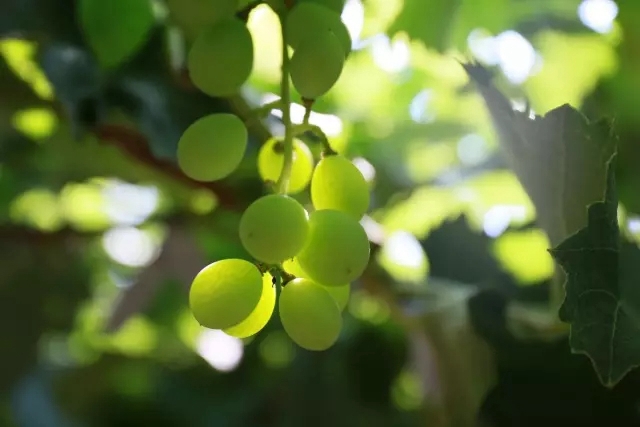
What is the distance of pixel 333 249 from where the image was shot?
0.71 feet

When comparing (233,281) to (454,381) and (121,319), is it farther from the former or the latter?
(121,319)

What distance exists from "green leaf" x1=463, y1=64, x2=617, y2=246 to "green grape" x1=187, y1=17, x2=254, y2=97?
0.29 ft

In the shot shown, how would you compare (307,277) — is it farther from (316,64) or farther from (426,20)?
(426,20)

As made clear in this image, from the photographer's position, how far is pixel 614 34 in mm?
540

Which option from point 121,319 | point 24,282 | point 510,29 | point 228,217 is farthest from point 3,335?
point 510,29

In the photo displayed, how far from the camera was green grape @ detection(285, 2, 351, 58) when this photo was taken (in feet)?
0.78

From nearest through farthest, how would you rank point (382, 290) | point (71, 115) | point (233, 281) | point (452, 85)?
point (233, 281) < point (71, 115) < point (382, 290) < point (452, 85)

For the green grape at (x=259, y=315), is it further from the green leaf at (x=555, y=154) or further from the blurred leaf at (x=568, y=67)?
the blurred leaf at (x=568, y=67)

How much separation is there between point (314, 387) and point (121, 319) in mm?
166

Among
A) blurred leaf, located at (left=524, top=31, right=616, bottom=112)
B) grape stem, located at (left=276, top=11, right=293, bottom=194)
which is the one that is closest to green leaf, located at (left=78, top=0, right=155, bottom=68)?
grape stem, located at (left=276, top=11, right=293, bottom=194)

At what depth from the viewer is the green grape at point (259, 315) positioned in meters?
0.23

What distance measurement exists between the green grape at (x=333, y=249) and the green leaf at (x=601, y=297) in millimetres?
62

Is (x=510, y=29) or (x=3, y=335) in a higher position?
(x=510, y=29)

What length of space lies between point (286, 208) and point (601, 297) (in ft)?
0.35
